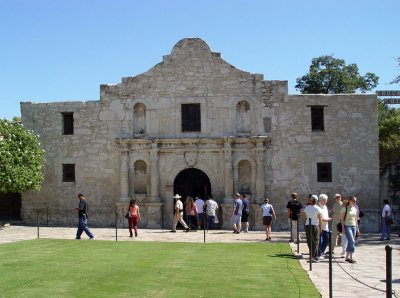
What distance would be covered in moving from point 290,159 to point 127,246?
1043 centimetres

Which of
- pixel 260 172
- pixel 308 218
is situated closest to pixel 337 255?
pixel 308 218

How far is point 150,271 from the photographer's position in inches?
473

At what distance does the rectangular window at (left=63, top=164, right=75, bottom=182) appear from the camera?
2650cm

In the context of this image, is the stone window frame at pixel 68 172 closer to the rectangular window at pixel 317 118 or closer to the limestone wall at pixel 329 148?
the limestone wall at pixel 329 148

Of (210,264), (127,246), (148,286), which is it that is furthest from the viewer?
(127,246)

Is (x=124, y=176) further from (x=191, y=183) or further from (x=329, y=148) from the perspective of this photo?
(x=329, y=148)

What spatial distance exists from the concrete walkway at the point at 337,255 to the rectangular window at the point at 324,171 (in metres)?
3.30

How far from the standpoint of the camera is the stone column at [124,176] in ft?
83.5

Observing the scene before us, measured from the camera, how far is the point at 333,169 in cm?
2475

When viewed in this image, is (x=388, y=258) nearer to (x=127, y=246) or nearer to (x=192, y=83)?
(x=127, y=246)

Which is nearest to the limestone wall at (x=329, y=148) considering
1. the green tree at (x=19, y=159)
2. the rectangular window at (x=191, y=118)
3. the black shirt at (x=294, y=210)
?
the rectangular window at (x=191, y=118)

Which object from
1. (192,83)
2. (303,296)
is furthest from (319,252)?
(192,83)

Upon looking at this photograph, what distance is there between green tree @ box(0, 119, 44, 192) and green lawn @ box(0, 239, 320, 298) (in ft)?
24.1

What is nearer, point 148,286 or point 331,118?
point 148,286
